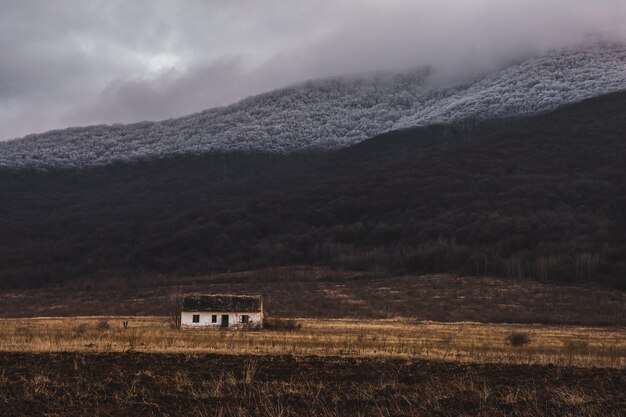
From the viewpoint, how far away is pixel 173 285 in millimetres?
121625

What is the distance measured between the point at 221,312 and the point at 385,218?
119 m

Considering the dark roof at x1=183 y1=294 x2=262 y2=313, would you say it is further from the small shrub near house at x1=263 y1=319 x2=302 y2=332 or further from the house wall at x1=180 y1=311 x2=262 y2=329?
the small shrub near house at x1=263 y1=319 x2=302 y2=332

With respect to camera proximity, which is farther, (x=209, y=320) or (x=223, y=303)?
(x=223, y=303)

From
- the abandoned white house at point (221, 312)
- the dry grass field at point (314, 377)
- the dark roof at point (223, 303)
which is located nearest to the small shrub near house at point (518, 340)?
the dry grass field at point (314, 377)

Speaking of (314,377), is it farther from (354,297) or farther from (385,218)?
(385,218)

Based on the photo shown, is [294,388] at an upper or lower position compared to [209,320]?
upper

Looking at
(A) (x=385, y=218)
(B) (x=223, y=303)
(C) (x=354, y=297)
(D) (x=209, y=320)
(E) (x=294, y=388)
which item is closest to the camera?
(E) (x=294, y=388)

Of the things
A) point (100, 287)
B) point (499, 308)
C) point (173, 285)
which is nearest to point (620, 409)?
point (499, 308)

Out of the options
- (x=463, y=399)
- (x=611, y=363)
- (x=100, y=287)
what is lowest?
(x=100, y=287)

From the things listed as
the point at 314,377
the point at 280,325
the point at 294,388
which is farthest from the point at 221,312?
the point at 294,388

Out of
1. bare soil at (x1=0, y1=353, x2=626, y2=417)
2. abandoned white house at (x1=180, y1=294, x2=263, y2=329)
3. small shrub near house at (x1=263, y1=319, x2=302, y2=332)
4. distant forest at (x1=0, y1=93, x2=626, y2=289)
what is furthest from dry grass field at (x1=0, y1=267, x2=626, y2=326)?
bare soil at (x1=0, y1=353, x2=626, y2=417)

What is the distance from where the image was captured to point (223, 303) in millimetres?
52594

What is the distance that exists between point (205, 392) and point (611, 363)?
58.4 feet

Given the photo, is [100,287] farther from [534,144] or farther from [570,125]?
Answer: [570,125]
